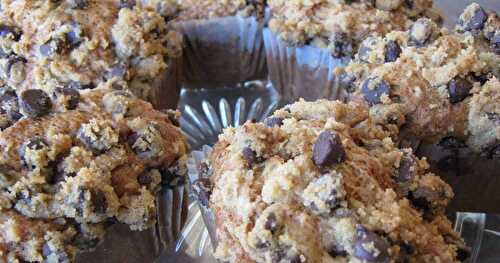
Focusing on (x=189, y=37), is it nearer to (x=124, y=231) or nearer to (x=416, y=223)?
(x=124, y=231)

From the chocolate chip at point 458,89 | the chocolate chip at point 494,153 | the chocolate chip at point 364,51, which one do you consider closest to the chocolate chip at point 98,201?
the chocolate chip at point 364,51

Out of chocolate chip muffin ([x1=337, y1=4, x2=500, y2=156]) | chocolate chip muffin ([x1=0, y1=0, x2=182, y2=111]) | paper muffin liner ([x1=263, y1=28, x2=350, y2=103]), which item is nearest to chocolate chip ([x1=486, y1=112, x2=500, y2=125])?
chocolate chip muffin ([x1=337, y1=4, x2=500, y2=156])

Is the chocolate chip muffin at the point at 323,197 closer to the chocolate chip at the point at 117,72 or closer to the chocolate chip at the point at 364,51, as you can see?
the chocolate chip at the point at 364,51

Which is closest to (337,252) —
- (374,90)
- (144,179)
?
(144,179)

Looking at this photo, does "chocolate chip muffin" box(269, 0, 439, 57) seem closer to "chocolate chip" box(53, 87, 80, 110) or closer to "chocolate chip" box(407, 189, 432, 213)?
"chocolate chip" box(407, 189, 432, 213)

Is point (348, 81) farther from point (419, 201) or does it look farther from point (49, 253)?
point (49, 253)
